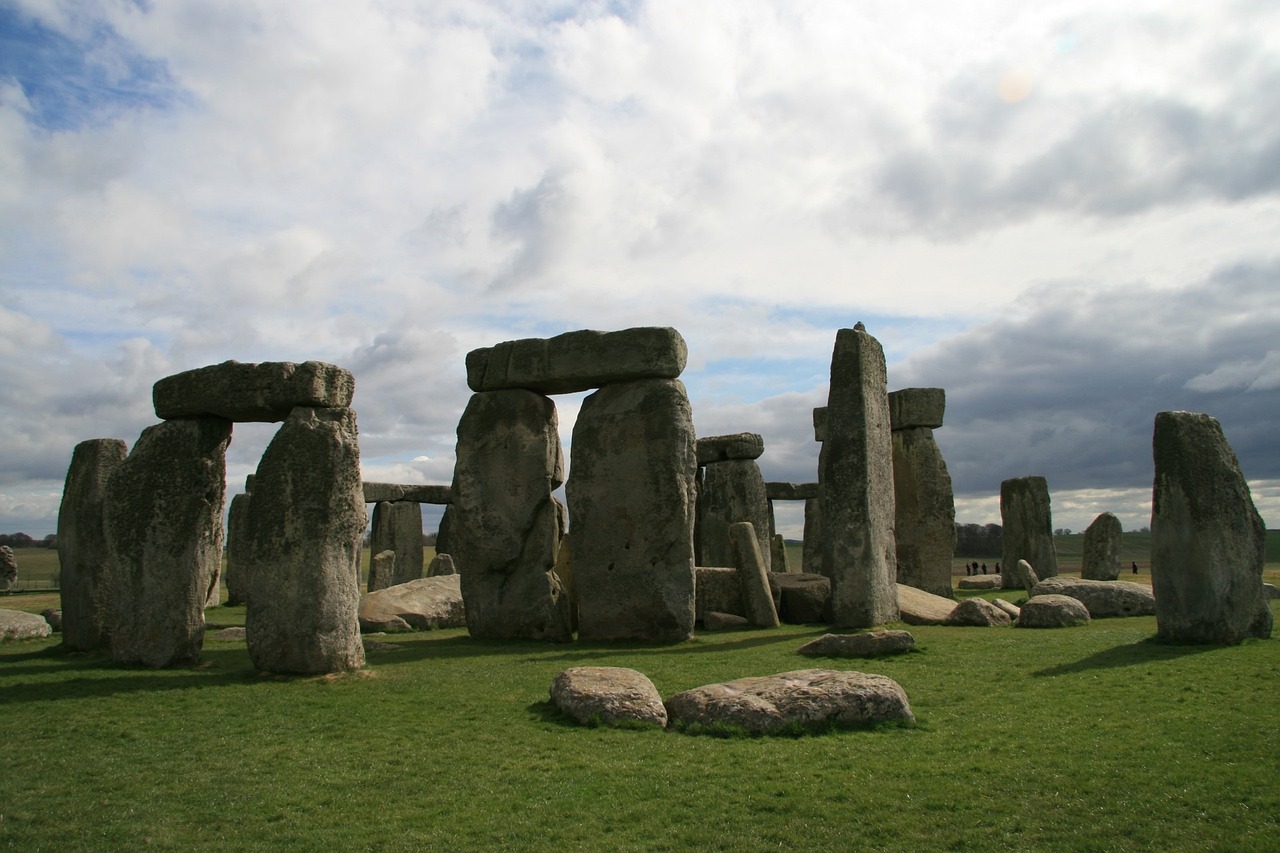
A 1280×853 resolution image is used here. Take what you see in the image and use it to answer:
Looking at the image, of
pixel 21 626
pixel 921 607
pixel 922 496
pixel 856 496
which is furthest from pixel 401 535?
pixel 856 496

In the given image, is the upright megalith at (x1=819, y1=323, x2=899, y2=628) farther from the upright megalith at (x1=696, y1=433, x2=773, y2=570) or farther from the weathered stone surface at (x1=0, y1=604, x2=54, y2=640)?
the weathered stone surface at (x1=0, y1=604, x2=54, y2=640)

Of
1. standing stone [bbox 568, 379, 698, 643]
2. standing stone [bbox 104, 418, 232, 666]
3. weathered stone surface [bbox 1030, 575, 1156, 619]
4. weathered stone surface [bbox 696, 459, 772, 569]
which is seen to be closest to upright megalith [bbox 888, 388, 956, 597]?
weathered stone surface [bbox 696, 459, 772, 569]

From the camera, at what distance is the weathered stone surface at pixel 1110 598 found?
14.9 m

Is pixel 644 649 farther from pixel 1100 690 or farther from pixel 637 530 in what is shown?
pixel 1100 690

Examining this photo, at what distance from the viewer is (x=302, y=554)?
30.2ft

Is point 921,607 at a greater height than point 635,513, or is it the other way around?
point 635,513

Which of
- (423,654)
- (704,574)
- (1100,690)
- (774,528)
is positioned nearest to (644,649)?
(423,654)

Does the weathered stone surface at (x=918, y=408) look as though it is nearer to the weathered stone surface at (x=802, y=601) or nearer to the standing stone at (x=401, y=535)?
the weathered stone surface at (x=802, y=601)

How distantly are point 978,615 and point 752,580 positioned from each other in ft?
11.0

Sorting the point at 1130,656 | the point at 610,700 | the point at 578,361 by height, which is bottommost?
the point at 1130,656

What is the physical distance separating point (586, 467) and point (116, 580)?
6.08 meters

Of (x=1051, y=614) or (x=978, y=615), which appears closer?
(x=1051, y=614)

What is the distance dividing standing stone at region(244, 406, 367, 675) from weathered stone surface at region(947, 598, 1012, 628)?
8.96 meters

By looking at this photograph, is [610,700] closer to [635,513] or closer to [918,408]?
[635,513]
